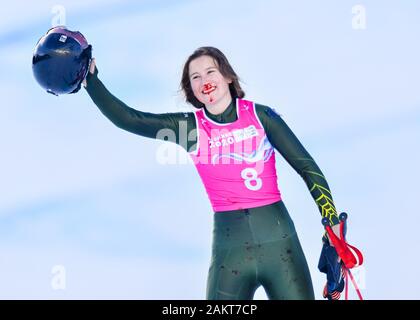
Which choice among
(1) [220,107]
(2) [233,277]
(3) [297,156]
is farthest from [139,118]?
(2) [233,277]

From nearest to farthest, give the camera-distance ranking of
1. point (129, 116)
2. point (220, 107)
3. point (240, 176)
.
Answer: point (240, 176), point (129, 116), point (220, 107)

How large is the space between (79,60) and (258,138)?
4.66ft

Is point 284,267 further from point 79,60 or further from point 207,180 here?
point 79,60

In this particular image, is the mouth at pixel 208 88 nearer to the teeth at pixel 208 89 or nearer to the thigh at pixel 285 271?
the teeth at pixel 208 89

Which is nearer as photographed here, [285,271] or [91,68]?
[285,271]

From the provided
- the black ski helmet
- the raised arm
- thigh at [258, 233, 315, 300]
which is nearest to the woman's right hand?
the raised arm

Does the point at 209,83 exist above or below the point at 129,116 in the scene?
above

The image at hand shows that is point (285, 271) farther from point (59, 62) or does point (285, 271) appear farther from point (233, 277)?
point (59, 62)

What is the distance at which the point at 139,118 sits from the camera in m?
7.21

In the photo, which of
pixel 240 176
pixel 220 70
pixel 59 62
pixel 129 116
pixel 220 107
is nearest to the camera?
pixel 59 62

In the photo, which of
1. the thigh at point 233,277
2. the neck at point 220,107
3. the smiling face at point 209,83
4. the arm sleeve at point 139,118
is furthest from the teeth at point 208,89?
the thigh at point 233,277

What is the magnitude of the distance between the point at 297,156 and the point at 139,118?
1.20m

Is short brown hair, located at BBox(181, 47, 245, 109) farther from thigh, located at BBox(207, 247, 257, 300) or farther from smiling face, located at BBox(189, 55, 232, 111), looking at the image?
thigh, located at BBox(207, 247, 257, 300)
